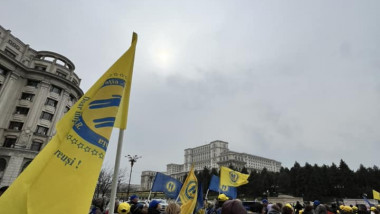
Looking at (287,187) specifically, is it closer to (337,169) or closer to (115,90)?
(337,169)

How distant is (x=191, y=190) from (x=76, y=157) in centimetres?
697

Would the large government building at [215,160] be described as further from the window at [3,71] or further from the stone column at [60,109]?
the window at [3,71]

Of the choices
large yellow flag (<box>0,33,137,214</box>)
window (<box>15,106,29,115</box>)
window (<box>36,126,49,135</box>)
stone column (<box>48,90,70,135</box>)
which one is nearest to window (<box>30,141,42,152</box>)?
window (<box>36,126,49,135</box>)

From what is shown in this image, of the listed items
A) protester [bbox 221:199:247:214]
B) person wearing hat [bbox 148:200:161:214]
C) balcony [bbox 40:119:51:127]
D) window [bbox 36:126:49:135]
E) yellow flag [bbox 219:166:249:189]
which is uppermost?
balcony [bbox 40:119:51:127]

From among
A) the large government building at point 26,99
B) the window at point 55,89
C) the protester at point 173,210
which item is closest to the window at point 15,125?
the large government building at point 26,99

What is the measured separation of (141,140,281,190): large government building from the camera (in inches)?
4902

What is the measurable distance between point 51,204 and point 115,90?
4.78 feet

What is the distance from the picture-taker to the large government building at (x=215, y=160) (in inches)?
4902

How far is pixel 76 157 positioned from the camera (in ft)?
7.84

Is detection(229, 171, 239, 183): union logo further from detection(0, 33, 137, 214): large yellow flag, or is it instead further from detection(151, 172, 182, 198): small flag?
detection(0, 33, 137, 214): large yellow flag

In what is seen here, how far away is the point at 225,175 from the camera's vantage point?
1216 cm

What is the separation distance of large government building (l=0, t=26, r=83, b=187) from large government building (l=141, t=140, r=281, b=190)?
95.4 m

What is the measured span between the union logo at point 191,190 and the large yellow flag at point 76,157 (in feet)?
20.9

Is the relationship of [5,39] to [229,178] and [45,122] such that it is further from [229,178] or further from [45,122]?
[229,178]
